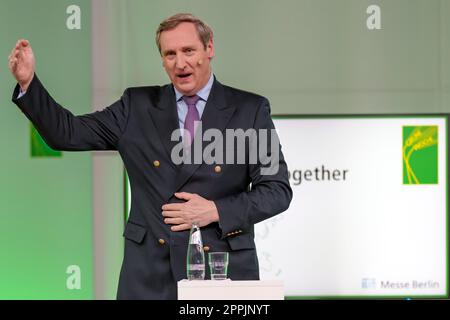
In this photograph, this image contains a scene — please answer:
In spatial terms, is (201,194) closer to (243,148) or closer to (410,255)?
(243,148)

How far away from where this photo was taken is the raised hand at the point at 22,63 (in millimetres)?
2545

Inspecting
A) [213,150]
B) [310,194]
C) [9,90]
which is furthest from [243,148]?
[9,90]

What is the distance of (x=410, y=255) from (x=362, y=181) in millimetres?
509

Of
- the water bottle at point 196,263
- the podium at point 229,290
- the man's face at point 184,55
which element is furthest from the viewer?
the man's face at point 184,55

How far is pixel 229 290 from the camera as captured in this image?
88.9 inches

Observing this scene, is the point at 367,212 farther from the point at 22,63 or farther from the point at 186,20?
the point at 22,63

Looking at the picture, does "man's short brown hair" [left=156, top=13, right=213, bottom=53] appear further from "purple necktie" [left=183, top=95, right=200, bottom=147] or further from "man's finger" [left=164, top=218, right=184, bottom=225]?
"man's finger" [left=164, top=218, right=184, bottom=225]

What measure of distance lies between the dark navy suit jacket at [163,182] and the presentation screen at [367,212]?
92.1 inches

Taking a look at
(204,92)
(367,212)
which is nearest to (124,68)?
(367,212)

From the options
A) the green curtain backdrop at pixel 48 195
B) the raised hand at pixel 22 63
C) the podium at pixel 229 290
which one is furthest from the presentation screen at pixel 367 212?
the podium at pixel 229 290

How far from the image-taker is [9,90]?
509cm

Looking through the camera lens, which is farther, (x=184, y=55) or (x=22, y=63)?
(x=184, y=55)

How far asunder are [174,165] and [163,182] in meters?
0.06

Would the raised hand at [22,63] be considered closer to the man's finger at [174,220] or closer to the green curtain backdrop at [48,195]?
the man's finger at [174,220]
